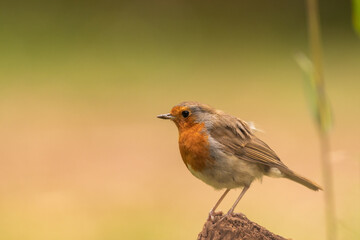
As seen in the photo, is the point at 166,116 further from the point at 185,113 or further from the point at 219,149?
the point at 219,149

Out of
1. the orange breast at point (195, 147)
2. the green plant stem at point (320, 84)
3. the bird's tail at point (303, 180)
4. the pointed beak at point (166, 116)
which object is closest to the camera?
the green plant stem at point (320, 84)

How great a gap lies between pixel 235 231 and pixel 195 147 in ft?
2.00

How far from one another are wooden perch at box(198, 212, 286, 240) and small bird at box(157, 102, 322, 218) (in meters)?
0.42

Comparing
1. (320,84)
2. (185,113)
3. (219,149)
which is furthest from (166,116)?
(320,84)

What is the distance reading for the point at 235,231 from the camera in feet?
9.34

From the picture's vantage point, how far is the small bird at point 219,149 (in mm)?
3365

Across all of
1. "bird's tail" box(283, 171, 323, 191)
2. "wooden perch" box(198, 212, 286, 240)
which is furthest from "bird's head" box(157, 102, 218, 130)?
"wooden perch" box(198, 212, 286, 240)

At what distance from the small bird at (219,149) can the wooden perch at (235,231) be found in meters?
0.42

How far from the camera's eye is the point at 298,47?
39.6ft

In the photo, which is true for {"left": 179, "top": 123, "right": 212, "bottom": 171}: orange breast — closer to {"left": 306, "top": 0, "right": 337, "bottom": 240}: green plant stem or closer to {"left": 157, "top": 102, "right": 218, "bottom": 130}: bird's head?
{"left": 157, "top": 102, "right": 218, "bottom": 130}: bird's head

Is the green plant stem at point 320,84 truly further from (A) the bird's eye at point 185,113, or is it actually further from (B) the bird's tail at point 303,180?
(A) the bird's eye at point 185,113

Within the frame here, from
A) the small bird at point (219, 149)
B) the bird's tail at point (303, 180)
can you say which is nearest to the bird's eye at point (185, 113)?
the small bird at point (219, 149)

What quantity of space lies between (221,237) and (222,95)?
298 inches

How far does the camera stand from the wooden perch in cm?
284
